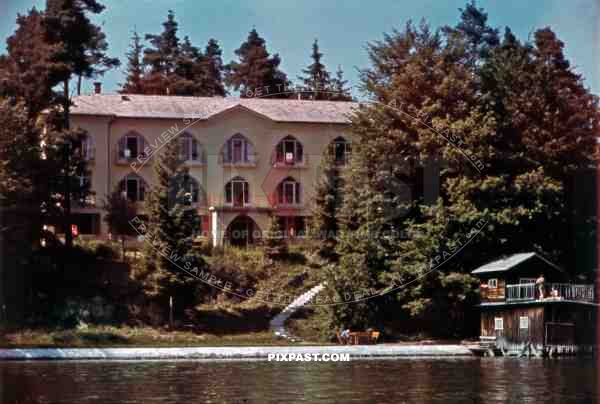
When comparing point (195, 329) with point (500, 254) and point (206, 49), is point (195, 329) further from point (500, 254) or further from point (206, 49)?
point (206, 49)

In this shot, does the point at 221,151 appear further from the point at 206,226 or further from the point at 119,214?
the point at 119,214

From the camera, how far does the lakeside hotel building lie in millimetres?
48656

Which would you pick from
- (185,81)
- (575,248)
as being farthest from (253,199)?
(575,248)

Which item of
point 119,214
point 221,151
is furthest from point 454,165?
point 119,214

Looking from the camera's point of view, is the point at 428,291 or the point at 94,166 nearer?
the point at 428,291

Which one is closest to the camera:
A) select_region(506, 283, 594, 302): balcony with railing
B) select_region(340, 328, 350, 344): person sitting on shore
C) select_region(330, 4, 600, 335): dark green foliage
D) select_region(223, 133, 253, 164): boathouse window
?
select_region(506, 283, 594, 302): balcony with railing

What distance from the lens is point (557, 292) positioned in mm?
37031

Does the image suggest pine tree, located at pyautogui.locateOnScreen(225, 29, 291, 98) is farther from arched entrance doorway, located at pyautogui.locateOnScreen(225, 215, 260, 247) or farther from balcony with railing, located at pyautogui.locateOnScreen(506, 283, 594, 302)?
balcony with railing, located at pyautogui.locateOnScreen(506, 283, 594, 302)

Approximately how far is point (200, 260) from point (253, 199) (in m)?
9.12

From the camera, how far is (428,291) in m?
40.7

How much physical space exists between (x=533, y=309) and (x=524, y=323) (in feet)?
2.23

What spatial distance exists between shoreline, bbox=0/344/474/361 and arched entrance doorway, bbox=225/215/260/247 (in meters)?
13.9

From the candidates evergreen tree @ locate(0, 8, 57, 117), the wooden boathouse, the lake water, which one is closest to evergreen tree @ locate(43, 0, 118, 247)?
evergreen tree @ locate(0, 8, 57, 117)

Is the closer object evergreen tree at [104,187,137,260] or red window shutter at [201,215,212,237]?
evergreen tree at [104,187,137,260]
